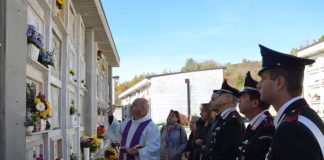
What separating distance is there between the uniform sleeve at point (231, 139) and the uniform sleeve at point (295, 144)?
2.42 meters

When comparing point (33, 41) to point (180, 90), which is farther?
point (180, 90)

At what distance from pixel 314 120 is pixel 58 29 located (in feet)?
15.5

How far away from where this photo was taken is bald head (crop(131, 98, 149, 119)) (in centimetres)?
575

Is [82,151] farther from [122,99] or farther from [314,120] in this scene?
[122,99]

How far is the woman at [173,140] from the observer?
741cm

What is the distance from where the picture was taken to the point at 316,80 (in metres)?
13.9

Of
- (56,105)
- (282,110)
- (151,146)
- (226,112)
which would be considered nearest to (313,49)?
(151,146)

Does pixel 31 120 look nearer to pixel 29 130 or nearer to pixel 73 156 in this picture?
pixel 29 130

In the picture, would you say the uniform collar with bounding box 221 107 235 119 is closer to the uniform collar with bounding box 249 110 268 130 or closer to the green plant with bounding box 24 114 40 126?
the uniform collar with bounding box 249 110 268 130

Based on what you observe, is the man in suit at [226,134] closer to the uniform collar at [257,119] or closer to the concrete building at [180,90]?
the uniform collar at [257,119]

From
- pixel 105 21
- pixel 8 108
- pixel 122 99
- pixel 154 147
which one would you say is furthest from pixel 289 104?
pixel 122 99

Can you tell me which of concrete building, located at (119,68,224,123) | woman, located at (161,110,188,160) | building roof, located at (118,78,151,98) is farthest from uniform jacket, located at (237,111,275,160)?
building roof, located at (118,78,151,98)

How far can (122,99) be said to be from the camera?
164ft

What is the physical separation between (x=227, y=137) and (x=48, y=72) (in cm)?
217
